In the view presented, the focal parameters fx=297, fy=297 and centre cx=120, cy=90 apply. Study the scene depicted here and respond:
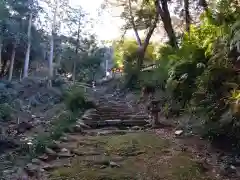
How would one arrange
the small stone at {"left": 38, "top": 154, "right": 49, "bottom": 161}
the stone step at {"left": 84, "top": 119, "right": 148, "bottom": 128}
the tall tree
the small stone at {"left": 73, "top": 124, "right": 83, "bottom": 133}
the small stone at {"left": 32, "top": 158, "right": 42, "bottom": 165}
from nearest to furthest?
the small stone at {"left": 32, "top": 158, "right": 42, "bottom": 165}, the small stone at {"left": 38, "top": 154, "right": 49, "bottom": 161}, the small stone at {"left": 73, "top": 124, "right": 83, "bottom": 133}, the stone step at {"left": 84, "top": 119, "right": 148, "bottom": 128}, the tall tree

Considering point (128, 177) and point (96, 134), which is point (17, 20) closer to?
point (96, 134)

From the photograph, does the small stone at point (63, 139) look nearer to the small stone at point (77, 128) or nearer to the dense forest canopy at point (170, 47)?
the small stone at point (77, 128)

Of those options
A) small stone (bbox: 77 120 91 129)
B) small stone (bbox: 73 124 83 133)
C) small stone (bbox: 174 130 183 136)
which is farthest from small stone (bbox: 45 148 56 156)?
small stone (bbox: 77 120 91 129)

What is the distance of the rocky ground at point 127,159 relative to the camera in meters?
3.65

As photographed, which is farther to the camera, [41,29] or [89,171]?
[41,29]

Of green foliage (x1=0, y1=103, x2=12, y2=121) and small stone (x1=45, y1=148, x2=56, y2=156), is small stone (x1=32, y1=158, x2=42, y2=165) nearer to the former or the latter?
small stone (x1=45, y1=148, x2=56, y2=156)

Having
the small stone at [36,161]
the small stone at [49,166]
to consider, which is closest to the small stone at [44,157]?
the small stone at [36,161]

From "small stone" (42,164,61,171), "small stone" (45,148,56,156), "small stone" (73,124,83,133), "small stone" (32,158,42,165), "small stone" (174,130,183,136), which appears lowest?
"small stone" (42,164,61,171)

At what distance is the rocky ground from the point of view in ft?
12.0

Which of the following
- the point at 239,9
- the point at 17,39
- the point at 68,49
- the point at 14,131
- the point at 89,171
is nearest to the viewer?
the point at 89,171

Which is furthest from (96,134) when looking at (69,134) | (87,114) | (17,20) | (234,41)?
(17,20)

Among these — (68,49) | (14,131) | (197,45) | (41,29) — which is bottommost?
(14,131)

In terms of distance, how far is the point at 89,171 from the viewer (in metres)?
3.83

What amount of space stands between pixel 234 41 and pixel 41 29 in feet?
64.5
